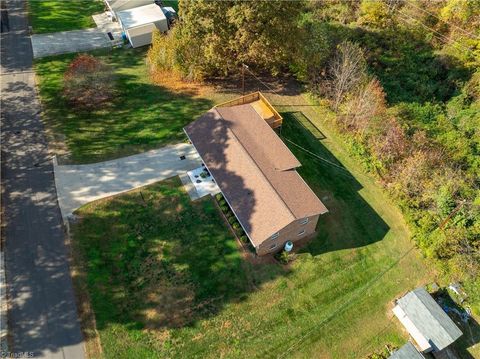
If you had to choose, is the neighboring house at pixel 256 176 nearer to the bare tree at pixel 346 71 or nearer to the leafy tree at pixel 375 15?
the bare tree at pixel 346 71

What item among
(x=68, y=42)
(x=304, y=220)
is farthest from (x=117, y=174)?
(x=68, y=42)

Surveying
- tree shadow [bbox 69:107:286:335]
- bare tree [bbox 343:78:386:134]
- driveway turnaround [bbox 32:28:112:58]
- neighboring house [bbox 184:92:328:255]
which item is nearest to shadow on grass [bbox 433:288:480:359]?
neighboring house [bbox 184:92:328:255]

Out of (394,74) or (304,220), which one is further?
(394,74)

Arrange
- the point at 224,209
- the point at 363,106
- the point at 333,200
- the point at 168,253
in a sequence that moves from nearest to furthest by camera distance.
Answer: the point at 168,253 → the point at 224,209 → the point at 333,200 → the point at 363,106

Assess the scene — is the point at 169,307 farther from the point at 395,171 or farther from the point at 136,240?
the point at 395,171

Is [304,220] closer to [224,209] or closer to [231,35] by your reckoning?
[224,209]

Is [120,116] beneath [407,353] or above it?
above

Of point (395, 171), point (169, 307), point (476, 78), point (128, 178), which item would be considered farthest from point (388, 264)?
point (476, 78)
